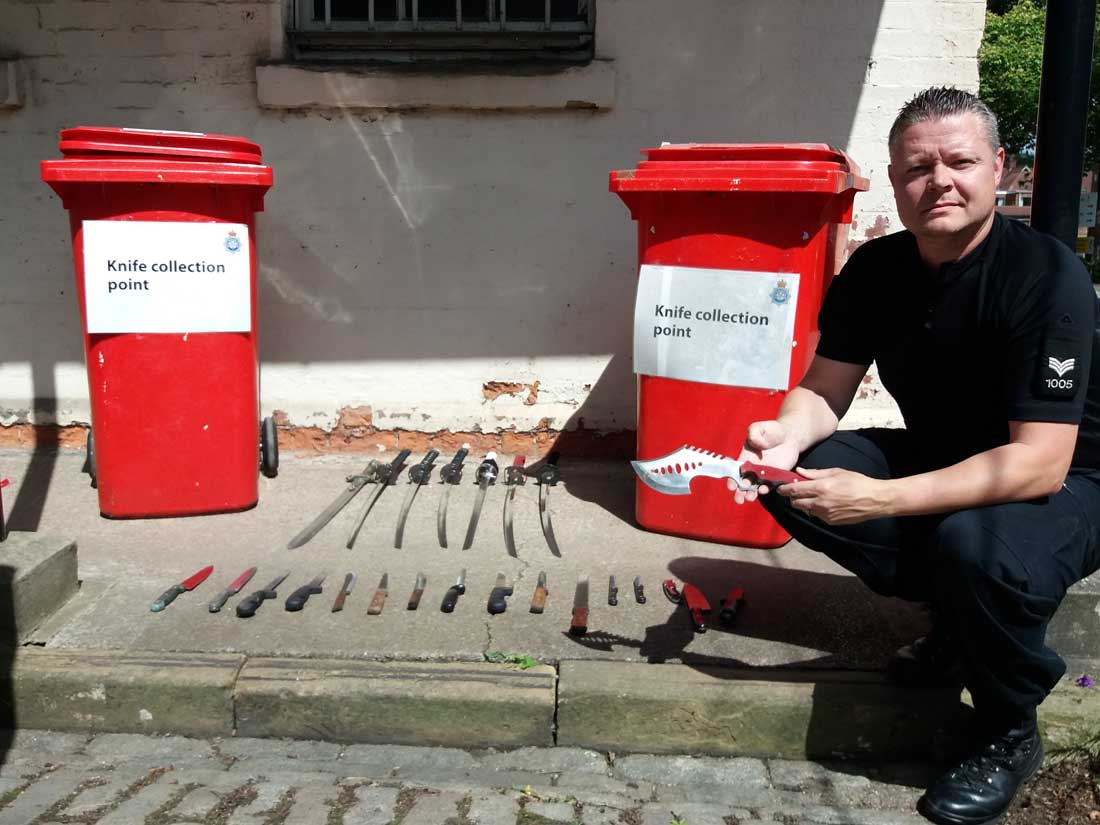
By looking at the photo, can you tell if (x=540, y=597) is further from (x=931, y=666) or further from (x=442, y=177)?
(x=442, y=177)

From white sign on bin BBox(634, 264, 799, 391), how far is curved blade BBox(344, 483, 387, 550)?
4.35ft

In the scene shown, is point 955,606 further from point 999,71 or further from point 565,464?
point 999,71

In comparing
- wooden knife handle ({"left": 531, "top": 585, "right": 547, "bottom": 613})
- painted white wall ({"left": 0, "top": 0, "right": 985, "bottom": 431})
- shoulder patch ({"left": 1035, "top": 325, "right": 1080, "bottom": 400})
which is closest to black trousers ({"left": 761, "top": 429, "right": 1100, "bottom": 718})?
shoulder patch ({"left": 1035, "top": 325, "right": 1080, "bottom": 400})

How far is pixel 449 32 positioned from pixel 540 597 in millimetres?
2900

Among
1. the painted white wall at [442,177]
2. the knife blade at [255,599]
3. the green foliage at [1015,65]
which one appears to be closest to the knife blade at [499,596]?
the knife blade at [255,599]

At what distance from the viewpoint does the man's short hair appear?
2.51 m

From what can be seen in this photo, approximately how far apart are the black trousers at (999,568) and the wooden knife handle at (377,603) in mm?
1441

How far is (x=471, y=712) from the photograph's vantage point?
110 inches

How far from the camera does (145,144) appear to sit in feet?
12.9

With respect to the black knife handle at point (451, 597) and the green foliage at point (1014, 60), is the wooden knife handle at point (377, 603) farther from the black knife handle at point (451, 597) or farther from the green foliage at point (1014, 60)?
the green foliage at point (1014, 60)

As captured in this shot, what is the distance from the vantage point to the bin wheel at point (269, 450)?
4.80 meters

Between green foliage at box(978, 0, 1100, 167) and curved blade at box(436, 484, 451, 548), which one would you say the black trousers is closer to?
curved blade at box(436, 484, 451, 548)

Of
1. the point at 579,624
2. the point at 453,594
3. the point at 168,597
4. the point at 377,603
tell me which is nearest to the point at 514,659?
the point at 579,624

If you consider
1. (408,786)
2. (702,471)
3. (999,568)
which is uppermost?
(702,471)
